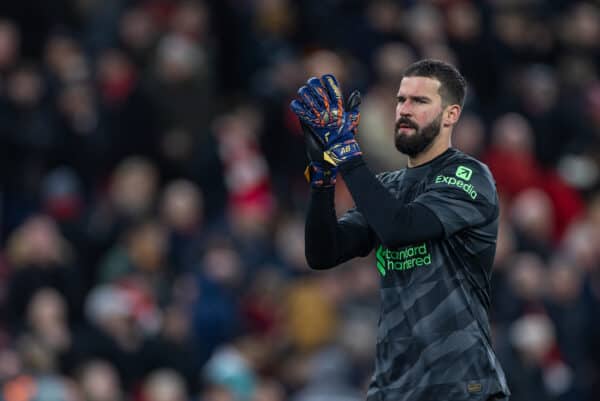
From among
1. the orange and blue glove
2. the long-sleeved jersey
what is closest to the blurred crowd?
the long-sleeved jersey

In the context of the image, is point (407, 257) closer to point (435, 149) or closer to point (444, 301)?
point (444, 301)

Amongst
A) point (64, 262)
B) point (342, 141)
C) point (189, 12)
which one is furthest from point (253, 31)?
point (342, 141)

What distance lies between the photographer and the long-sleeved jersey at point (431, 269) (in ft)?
17.5

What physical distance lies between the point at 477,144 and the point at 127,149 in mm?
3352

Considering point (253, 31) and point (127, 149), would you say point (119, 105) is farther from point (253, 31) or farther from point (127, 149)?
point (253, 31)

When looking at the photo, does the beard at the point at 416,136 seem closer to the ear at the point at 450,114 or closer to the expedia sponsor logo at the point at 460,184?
the ear at the point at 450,114

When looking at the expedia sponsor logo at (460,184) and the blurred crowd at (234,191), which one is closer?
the expedia sponsor logo at (460,184)

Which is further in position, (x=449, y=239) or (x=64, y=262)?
(x=64, y=262)

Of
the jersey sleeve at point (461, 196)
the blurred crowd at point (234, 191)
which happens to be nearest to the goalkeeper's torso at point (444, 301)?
the jersey sleeve at point (461, 196)

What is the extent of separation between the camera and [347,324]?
38.0ft

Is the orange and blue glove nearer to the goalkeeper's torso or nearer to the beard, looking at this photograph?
the beard

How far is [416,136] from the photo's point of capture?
18.2ft

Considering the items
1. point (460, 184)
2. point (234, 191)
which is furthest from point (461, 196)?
point (234, 191)

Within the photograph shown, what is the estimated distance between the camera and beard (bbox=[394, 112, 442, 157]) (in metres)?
5.54
